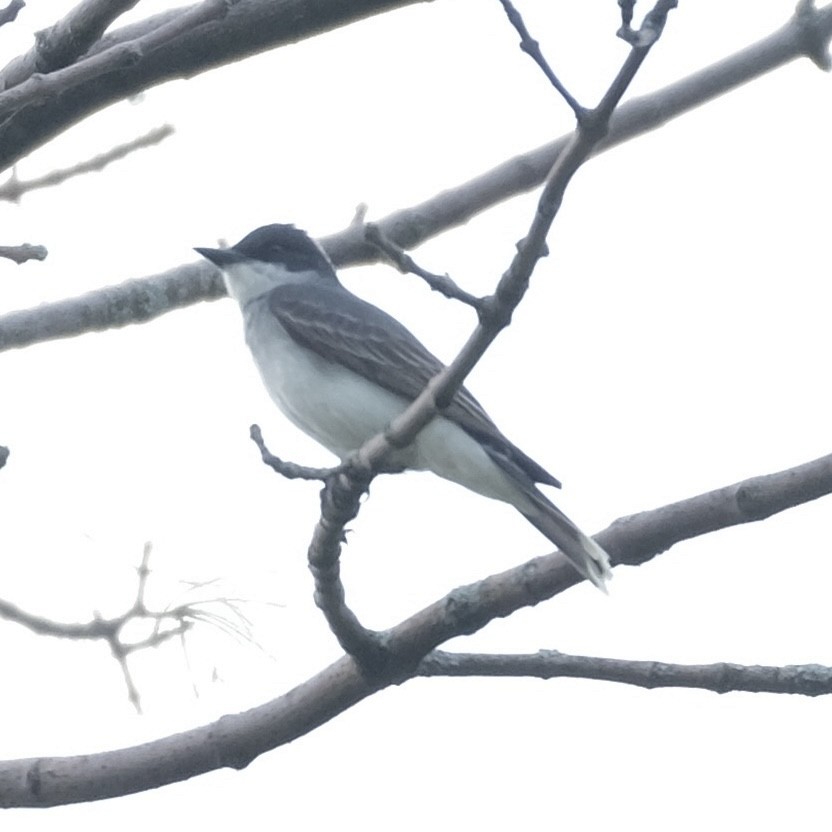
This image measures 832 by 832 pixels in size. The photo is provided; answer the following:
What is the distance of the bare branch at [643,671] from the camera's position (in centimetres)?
462

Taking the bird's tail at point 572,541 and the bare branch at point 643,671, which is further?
Answer: the bird's tail at point 572,541

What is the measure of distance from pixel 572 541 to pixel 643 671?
87 cm

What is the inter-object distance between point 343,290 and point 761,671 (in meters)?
4.15

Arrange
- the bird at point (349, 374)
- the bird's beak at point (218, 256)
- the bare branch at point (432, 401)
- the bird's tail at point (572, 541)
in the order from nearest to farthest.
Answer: the bare branch at point (432, 401) < the bird's tail at point (572, 541) < the bird at point (349, 374) < the bird's beak at point (218, 256)

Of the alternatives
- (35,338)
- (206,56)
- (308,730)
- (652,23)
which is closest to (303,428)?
(35,338)

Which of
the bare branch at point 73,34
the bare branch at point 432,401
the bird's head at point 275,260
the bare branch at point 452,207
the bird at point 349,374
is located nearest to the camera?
the bare branch at point 432,401

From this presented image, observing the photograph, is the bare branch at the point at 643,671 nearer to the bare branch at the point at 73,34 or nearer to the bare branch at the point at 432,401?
the bare branch at the point at 432,401

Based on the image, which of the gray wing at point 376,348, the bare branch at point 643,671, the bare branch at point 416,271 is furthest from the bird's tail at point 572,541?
the bare branch at point 416,271

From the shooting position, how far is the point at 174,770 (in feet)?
15.8

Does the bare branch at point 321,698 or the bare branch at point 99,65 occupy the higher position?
the bare branch at point 99,65

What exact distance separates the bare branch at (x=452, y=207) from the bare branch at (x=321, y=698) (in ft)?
5.08

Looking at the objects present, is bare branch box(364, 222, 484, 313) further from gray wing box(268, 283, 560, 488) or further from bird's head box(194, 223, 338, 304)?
bird's head box(194, 223, 338, 304)

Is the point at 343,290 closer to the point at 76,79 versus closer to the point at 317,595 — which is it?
the point at 317,595

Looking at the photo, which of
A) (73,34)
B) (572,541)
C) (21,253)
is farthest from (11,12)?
(572,541)
